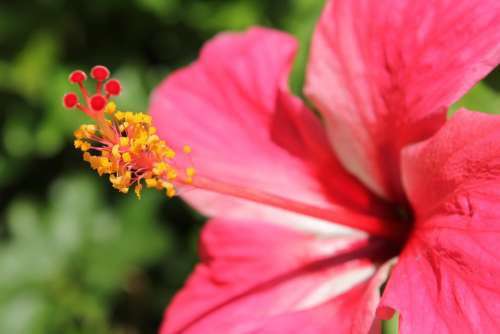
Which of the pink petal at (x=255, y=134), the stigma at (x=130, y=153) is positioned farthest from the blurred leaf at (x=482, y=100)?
the stigma at (x=130, y=153)

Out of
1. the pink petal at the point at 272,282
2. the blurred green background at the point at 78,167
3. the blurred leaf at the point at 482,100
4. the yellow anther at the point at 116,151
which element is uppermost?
the blurred green background at the point at 78,167

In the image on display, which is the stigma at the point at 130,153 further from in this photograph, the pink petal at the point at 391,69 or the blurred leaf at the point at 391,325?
the blurred leaf at the point at 391,325

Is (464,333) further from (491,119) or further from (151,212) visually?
(151,212)

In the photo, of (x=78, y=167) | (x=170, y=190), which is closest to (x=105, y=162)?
(x=170, y=190)

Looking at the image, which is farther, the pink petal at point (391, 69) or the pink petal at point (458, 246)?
the pink petal at point (391, 69)

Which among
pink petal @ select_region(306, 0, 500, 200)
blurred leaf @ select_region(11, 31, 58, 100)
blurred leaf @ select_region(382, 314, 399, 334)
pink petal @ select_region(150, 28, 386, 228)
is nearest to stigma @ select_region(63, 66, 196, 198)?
pink petal @ select_region(150, 28, 386, 228)

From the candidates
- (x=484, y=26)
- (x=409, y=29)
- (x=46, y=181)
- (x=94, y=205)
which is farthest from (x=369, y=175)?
(x=46, y=181)

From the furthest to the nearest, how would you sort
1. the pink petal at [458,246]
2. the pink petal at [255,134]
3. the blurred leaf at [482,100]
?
the pink petal at [255,134] → the blurred leaf at [482,100] → the pink petal at [458,246]

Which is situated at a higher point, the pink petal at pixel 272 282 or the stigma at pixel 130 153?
the stigma at pixel 130 153
